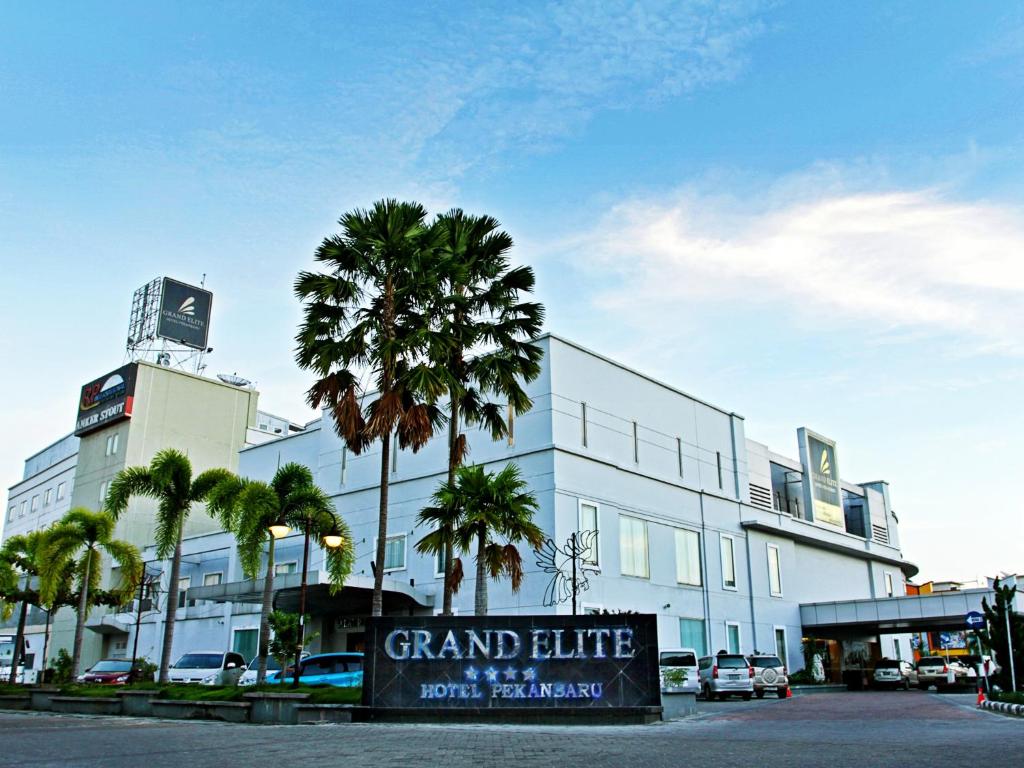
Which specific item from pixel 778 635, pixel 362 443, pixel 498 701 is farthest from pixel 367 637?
pixel 778 635

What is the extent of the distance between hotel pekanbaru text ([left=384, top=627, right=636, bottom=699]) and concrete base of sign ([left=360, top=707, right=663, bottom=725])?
0.29 meters

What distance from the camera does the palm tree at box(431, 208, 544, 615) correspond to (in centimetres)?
2517

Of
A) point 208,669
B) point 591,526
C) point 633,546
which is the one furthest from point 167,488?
point 633,546

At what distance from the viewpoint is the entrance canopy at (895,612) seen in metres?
40.5

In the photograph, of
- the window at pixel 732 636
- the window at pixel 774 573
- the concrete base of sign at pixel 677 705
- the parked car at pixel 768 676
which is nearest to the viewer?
the concrete base of sign at pixel 677 705

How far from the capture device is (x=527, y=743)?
14539 millimetres

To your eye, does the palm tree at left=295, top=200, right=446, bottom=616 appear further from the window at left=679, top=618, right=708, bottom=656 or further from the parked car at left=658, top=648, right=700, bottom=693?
the window at left=679, top=618, right=708, bottom=656

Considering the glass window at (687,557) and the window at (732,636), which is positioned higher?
the glass window at (687,557)

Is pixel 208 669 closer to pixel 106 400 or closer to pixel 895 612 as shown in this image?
pixel 895 612

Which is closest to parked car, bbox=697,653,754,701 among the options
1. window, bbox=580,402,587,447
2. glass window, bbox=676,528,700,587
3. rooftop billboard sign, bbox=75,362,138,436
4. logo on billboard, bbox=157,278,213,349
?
glass window, bbox=676,528,700,587

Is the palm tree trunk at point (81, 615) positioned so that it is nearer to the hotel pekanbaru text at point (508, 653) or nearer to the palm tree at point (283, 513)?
the palm tree at point (283, 513)

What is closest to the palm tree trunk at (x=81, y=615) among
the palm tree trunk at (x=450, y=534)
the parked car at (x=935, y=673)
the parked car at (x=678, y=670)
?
the palm tree trunk at (x=450, y=534)

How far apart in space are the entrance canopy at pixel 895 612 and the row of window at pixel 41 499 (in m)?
51.5

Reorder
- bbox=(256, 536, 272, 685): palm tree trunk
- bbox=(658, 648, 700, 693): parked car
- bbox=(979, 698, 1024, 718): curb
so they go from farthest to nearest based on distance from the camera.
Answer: bbox=(658, 648, 700, 693): parked car < bbox=(256, 536, 272, 685): palm tree trunk < bbox=(979, 698, 1024, 718): curb
